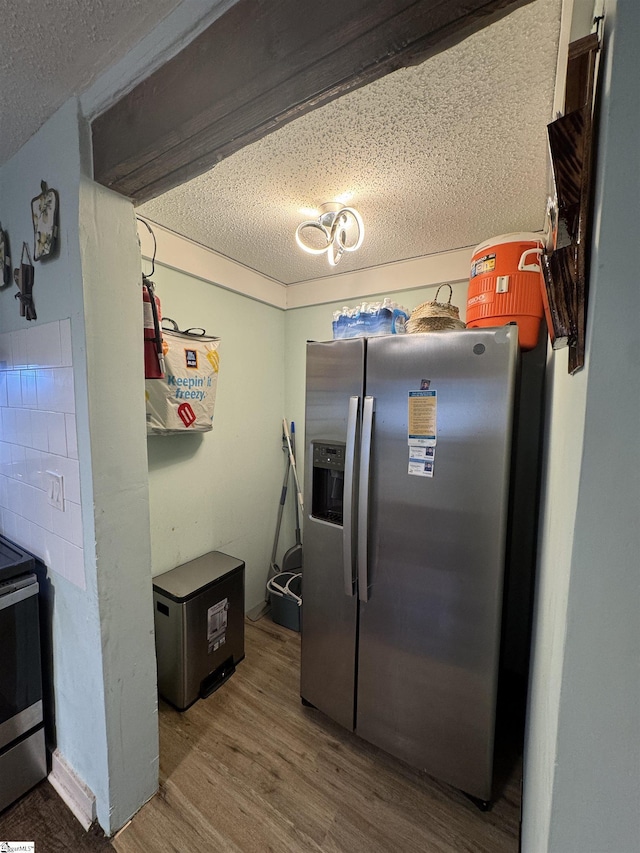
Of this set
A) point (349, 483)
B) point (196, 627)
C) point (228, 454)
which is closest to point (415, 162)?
point (349, 483)

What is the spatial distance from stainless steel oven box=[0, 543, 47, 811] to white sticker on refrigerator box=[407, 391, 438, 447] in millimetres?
1495

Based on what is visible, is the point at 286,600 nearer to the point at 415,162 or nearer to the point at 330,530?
the point at 330,530

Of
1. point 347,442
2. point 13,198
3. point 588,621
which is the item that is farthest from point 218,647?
point 13,198

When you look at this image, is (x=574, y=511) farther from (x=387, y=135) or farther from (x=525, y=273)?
(x=387, y=135)

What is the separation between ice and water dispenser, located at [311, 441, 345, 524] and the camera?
160 cm

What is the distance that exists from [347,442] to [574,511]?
41.8 inches

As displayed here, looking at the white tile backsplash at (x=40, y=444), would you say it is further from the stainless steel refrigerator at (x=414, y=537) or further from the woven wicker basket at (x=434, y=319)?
the woven wicker basket at (x=434, y=319)

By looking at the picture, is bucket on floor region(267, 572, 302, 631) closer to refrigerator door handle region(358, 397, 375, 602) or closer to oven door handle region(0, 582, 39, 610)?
refrigerator door handle region(358, 397, 375, 602)

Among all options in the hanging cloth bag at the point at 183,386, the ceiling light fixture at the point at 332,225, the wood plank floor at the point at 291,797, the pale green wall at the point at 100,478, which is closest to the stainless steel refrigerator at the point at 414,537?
the wood plank floor at the point at 291,797

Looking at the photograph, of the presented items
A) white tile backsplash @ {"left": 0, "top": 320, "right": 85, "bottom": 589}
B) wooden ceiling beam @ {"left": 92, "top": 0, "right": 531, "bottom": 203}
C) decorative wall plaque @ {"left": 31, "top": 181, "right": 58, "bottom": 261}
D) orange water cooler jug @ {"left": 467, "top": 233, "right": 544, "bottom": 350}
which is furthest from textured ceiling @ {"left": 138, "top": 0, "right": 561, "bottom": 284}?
white tile backsplash @ {"left": 0, "top": 320, "right": 85, "bottom": 589}

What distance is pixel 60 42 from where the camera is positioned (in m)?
0.83

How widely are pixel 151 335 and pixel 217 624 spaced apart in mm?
1481

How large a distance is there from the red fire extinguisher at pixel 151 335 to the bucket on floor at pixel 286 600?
1687 millimetres

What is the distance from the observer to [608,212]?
35 centimetres
